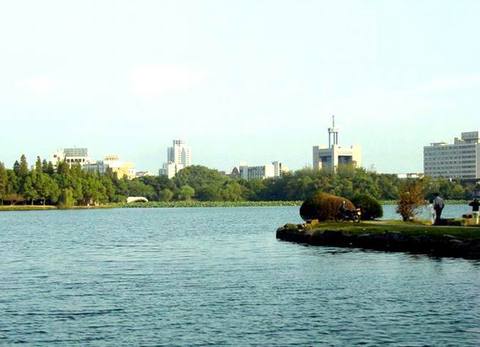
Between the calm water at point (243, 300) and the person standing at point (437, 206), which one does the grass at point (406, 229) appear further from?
the calm water at point (243, 300)

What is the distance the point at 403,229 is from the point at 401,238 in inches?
105

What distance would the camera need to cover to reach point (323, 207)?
68938mm

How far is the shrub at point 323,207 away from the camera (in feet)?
225

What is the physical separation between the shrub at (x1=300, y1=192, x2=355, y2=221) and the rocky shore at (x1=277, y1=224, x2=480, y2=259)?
3.10 m

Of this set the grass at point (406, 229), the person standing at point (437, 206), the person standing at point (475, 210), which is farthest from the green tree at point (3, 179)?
the person standing at point (475, 210)

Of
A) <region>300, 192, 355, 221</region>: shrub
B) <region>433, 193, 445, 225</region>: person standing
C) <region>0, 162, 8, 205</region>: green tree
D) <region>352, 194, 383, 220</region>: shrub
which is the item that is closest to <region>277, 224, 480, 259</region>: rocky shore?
<region>433, 193, 445, 225</region>: person standing

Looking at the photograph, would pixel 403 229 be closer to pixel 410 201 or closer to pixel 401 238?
pixel 401 238

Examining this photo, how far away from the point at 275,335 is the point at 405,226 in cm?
3435

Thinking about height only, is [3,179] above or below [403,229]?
above

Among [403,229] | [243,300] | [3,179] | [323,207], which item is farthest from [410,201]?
[3,179]

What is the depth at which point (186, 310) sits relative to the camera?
1198 inches

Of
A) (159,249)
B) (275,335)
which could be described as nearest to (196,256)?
(159,249)

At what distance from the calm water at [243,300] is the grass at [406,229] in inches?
148

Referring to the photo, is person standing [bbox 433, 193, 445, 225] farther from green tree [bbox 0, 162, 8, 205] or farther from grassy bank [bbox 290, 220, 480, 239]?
green tree [bbox 0, 162, 8, 205]
